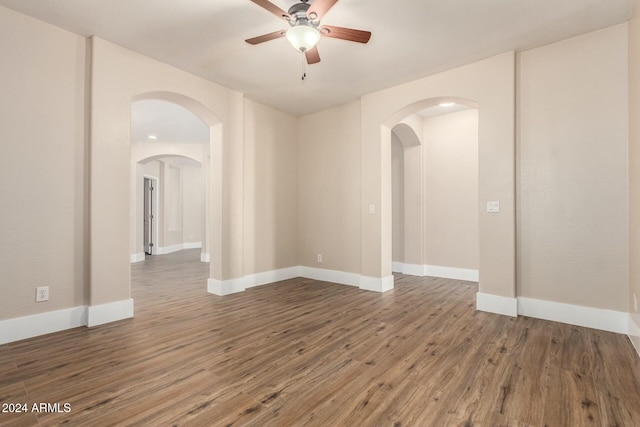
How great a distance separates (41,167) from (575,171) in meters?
5.23

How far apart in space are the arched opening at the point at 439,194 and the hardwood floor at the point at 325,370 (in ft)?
6.58

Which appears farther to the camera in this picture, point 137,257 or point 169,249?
point 169,249

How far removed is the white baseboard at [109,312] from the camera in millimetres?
3120

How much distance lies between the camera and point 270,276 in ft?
16.9

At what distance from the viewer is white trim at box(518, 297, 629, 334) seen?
2941mm

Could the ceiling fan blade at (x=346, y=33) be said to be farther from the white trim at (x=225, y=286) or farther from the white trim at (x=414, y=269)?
the white trim at (x=414, y=269)

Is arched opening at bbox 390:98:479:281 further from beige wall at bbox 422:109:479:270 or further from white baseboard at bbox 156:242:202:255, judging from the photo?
white baseboard at bbox 156:242:202:255

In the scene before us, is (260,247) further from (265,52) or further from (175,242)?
(175,242)

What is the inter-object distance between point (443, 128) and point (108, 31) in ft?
16.3

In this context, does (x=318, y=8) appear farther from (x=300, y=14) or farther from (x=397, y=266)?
(x=397, y=266)

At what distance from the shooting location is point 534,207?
3406 millimetres

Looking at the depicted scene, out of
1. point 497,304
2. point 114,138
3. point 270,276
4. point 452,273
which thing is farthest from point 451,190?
point 114,138

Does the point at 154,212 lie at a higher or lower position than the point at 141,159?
lower

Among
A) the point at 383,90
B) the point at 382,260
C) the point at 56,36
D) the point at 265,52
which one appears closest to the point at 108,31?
the point at 56,36
